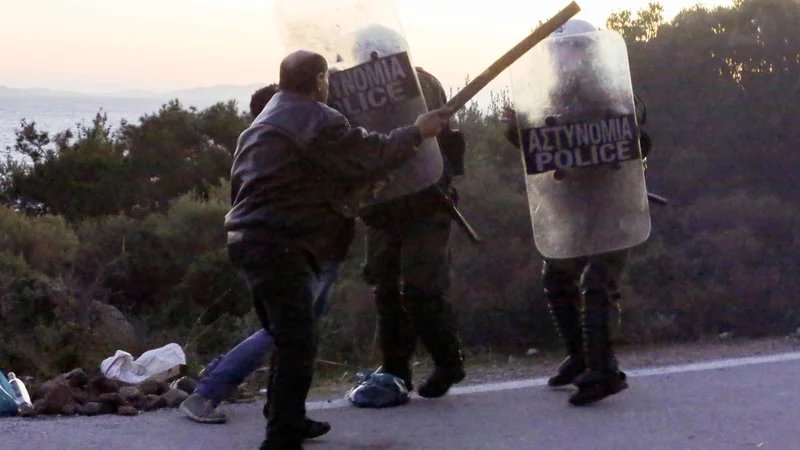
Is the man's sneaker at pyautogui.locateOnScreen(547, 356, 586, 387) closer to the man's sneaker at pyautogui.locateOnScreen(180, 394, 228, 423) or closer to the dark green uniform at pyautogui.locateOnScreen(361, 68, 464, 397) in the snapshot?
the dark green uniform at pyautogui.locateOnScreen(361, 68, 464, 397)

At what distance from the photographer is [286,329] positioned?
15.0ft

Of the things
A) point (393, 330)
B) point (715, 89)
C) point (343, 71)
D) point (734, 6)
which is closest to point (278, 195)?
point (343, 71)

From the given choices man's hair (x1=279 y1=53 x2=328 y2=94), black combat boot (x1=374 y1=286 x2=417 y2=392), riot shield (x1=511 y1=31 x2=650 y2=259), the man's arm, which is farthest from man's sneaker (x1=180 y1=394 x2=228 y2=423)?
riot shield (x1=511 y1=31 x2=650 y2=259)

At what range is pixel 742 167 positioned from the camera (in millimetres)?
10820

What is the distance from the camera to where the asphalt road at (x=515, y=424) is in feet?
15.9

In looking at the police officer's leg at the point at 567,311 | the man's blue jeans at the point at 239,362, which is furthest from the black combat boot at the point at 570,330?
the man's blue jeans at the point at 239,362

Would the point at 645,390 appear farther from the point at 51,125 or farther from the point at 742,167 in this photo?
the point at 51,125

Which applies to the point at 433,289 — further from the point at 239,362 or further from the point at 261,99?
the point at 261,99

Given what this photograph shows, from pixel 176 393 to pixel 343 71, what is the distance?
1.81 meters

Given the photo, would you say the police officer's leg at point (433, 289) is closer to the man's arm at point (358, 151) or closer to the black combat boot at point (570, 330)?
the black combat boot at point (570, 330)

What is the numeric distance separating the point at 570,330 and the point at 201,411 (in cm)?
185

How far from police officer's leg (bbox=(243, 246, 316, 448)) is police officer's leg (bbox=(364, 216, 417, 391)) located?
3.51 ft

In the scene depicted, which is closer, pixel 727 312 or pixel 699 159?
pixel 727 312

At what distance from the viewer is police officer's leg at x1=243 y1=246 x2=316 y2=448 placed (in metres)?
4.54
